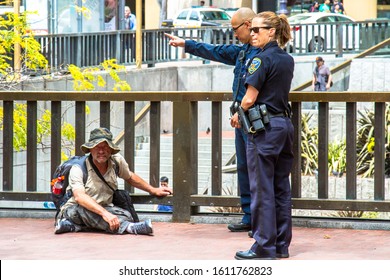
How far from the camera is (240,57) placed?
31.2ft

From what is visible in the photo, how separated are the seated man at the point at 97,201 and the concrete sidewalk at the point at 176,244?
0.30 ft

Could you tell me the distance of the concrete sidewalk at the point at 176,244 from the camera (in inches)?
345

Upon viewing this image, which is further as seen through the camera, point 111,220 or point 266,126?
point 111,220

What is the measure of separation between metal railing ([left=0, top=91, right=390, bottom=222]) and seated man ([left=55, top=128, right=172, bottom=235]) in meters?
0.70

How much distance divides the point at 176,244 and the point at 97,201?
0.81 meters

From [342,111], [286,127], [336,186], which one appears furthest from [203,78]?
[286,127]

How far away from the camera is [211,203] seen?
10.3 meters

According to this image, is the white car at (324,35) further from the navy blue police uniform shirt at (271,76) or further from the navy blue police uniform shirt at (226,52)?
the navy blue police uniform shirt at (271,76)

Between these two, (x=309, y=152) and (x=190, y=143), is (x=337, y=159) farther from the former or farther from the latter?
(x=190, y=143)

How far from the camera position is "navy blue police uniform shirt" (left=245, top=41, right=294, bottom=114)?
8344 mm

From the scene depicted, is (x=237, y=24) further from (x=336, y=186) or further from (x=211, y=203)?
(x=336, y=186)

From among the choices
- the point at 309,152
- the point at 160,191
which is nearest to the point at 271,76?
the point at 160,191

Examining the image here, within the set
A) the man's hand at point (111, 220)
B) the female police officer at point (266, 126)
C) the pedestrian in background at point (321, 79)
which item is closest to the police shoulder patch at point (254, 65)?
the female police officer at point (266, 126)

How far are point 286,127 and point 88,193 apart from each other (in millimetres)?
2009
